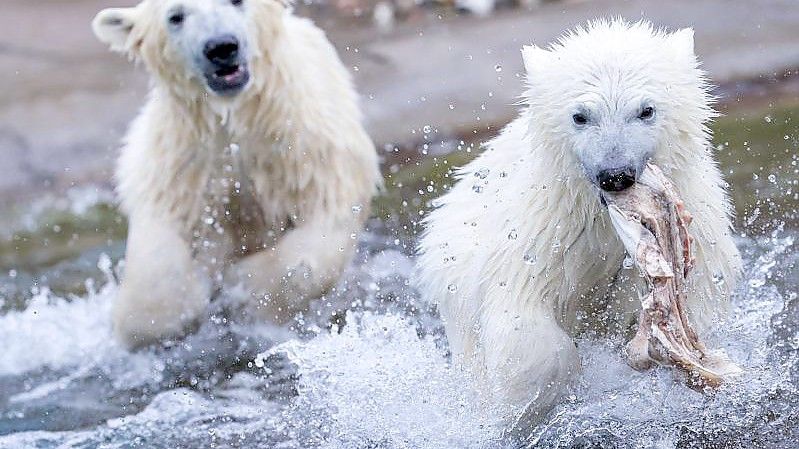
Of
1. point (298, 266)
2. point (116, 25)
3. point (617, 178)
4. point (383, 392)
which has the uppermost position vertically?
point (116, 25)

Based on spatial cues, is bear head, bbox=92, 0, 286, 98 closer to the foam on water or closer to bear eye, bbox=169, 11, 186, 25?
bear eye, bbox=169, 11, 186, 25

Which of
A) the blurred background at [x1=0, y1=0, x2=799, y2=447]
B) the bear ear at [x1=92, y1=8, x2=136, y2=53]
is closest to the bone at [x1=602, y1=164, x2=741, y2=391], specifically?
the blurred background at [x1=0, y1=0, x2=799, y2=447]

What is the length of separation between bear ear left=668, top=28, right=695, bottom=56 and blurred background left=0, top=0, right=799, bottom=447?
5.18 ft

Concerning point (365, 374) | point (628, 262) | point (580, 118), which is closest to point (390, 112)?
point (365, 374)

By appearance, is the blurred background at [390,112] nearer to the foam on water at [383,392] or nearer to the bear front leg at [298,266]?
the bear front leg at [298,266]

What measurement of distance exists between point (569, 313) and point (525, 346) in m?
0.22

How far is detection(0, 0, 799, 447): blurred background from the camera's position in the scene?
591 centimetres

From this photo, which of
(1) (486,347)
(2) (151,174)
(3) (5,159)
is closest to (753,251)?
(1) (486,347)

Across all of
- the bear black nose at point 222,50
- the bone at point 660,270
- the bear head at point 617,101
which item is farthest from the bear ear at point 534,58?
the bear black nose at point 222,50

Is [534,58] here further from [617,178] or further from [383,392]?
[383,392]

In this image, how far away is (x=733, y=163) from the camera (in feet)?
20.6

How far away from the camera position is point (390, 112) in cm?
777

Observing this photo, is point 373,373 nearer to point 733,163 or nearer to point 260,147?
point 260,147

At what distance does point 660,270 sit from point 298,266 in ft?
6.03
